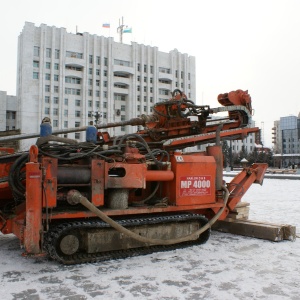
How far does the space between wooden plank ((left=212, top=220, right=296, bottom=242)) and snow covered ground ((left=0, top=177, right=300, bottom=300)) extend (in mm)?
445

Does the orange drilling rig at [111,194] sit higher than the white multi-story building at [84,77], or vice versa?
the white multi-story building at [84,77]

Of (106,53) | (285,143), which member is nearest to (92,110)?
(106,53)

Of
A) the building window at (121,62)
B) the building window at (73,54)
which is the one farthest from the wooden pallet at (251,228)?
the building window at (121,62)

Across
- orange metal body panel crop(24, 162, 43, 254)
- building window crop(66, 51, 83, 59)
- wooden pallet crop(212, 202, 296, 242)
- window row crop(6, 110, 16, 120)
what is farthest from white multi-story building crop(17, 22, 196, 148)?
orange metal body panel crop(24, 162, 43, 254)

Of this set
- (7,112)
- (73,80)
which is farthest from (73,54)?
(7,112)

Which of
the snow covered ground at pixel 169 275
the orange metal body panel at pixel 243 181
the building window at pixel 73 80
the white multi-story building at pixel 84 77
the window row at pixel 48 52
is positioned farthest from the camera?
the building window at pixel 73 80

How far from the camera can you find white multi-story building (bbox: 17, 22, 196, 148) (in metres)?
65.9

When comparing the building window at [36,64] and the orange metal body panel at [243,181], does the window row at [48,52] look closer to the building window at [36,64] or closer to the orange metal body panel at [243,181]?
the building window at [36,64]

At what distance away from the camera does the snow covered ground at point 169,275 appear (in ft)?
13.4

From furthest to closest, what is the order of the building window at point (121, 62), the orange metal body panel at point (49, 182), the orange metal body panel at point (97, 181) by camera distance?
the building window at point (121, 62) → the orange metal body panel at point (97, 181) → the orange metal body panel at point (49, 182)

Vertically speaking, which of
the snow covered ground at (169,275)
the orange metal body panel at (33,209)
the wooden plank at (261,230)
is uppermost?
the orange metal body panel at (33,209)

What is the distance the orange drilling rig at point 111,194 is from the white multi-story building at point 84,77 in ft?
186

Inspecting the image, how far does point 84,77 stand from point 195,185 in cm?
6749

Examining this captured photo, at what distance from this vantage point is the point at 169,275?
4.71 meters
